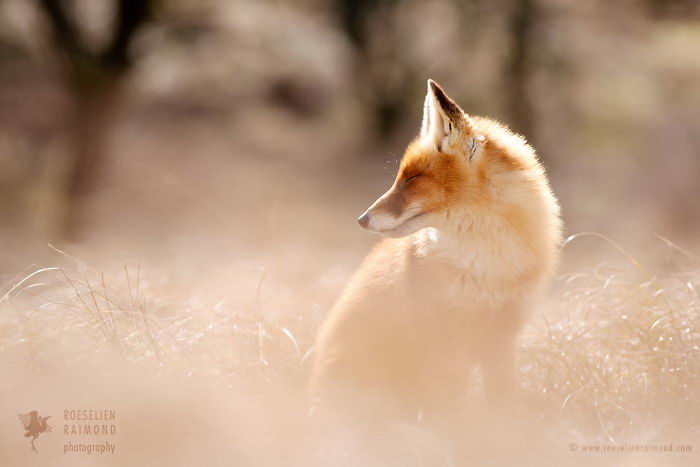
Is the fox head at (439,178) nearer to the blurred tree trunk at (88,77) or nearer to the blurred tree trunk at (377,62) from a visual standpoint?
the blurred tree trunk at (88,77)

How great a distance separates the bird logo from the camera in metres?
3.43

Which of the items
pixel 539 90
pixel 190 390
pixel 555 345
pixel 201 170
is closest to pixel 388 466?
pixel 190 390

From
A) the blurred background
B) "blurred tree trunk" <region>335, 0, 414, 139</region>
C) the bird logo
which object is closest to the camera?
the bird logo

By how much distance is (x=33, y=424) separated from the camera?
137 inches

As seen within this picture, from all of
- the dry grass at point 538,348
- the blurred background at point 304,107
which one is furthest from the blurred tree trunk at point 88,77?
the dry grass at point 538,348

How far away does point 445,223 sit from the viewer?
3.80 m

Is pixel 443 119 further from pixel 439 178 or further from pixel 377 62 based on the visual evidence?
pixel 377 62

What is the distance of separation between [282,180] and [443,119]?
13049mm

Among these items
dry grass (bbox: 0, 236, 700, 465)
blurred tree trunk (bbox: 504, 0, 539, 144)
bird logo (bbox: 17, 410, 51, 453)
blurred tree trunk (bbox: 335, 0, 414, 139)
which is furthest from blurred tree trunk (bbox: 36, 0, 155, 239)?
bird logo (bbox: 17, 410, 51, 453)

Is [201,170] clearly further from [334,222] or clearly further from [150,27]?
[150,27]

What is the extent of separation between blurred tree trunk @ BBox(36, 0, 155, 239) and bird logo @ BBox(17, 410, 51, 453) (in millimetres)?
8200

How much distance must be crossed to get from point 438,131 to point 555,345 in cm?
175

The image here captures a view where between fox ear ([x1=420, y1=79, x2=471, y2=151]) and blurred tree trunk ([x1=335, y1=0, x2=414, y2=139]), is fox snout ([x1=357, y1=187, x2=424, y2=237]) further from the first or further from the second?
blurred tree trunk ([x1=335, y1=0, x2=414, y2=139])

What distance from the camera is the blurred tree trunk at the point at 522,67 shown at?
1584 cm
